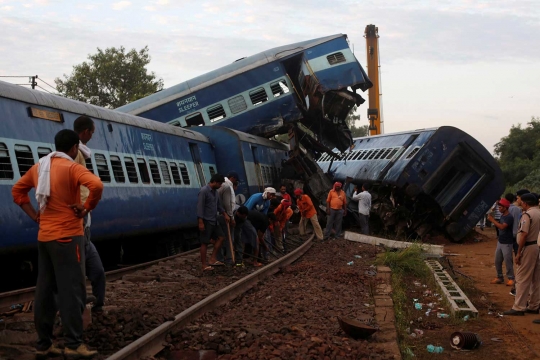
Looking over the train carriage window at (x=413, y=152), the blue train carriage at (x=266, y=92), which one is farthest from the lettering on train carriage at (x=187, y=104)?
the train carriage window at (x=413, y=152)

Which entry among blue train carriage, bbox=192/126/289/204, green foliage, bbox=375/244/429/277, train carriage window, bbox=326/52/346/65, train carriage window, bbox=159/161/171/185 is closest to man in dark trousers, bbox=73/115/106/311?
green foliage, bbox=375/244/429/277

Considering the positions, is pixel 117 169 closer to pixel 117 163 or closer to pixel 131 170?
pixel 117 163

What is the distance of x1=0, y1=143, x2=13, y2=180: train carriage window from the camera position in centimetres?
915

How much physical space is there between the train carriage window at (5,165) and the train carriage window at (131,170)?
4196 mm

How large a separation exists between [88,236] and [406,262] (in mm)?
8431

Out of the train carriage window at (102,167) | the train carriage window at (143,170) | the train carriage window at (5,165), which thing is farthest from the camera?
the train carriage window at (143,170)

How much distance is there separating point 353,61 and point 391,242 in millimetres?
8147

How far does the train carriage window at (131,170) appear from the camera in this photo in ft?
44.4

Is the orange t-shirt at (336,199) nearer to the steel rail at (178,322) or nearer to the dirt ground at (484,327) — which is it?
the dirt ground at (484,327)

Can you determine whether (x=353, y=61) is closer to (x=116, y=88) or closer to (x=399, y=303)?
(x=399, y=303)

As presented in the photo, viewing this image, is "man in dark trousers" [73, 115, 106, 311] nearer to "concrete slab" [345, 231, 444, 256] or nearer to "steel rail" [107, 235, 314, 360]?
"steel rail" [107, 235, 314, 360]

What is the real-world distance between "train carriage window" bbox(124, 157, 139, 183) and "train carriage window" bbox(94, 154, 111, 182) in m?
0.97

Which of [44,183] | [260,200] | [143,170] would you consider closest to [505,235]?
[260,200]

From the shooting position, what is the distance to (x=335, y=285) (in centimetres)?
1059
